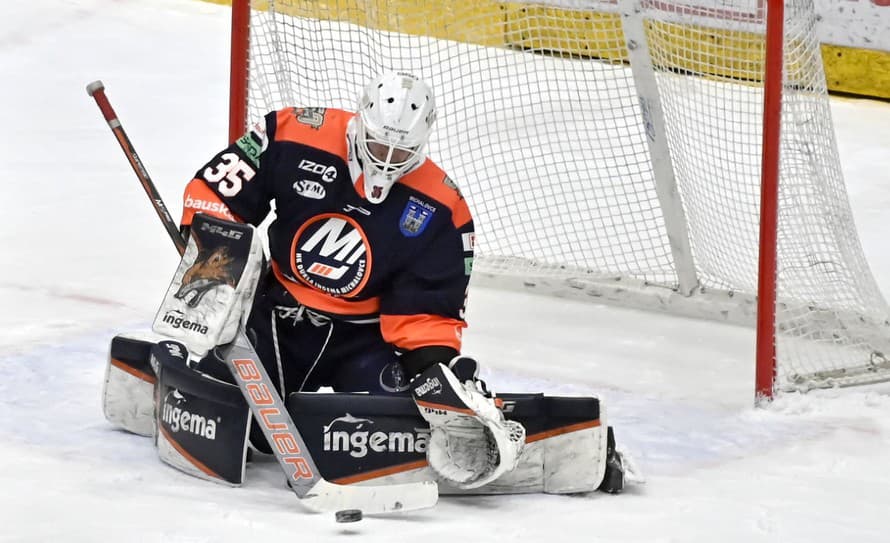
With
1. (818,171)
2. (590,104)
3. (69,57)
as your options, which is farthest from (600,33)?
(69,57)

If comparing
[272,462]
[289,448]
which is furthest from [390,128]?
[272,462]

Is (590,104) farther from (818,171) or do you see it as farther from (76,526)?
(76,526)

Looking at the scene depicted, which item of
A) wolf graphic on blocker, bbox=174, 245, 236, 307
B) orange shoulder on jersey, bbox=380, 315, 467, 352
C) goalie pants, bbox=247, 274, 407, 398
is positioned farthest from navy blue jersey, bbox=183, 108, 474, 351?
wolf graphic on blocker, bbox=174, 245, 236, 307

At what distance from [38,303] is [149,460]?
1.40 meters

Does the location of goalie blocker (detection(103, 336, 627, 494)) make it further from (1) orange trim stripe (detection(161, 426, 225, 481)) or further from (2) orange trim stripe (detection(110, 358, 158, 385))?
(2) orange trim stripe (detection(110, 358, 158, 385))

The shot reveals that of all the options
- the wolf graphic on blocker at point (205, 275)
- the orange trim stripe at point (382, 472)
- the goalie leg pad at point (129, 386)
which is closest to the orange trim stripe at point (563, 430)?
the orange trim stripe at point (382, 472)

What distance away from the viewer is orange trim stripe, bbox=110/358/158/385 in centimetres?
384

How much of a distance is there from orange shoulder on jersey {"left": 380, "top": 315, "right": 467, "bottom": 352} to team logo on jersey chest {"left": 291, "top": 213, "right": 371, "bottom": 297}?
13 centimetres

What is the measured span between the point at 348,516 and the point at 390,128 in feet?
2.84

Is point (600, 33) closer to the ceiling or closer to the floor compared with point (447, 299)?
closer to the ceiling

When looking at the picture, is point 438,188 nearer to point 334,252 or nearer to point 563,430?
point 334,252

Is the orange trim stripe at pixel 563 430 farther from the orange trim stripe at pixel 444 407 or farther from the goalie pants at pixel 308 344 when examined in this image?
the goalie pants at pixel 308 344

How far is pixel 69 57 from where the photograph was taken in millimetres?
7703

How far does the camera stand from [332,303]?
3756 mm
